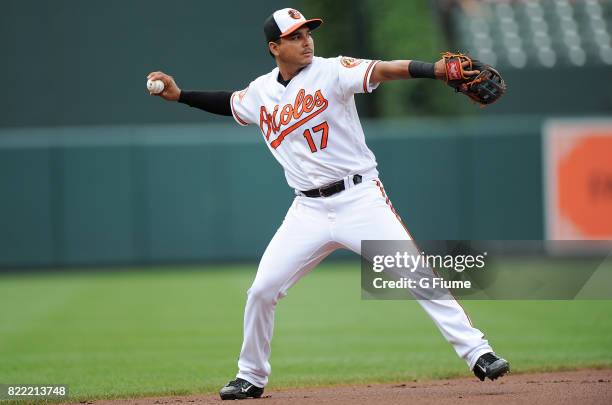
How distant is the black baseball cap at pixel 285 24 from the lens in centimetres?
545

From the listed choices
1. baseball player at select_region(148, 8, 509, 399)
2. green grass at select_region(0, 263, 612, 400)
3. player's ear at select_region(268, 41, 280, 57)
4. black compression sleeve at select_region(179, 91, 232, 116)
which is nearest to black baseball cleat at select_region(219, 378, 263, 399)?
baseball player at select_region(148, 8, 509, 399)

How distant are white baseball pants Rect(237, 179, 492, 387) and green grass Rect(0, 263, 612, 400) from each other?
0.86 metres

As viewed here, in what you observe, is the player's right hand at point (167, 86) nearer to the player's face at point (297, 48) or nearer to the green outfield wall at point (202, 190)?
the player's face at point (297, 48)

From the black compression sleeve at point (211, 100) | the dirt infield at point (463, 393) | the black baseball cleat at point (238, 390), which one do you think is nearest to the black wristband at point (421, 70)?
the black compression sleeve at point (211, 100)

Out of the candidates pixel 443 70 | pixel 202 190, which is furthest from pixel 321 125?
pixel 202 190

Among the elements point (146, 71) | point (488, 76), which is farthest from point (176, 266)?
point (488, 76)

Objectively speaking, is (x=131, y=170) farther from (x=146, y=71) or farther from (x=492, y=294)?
(x=492, y=294)

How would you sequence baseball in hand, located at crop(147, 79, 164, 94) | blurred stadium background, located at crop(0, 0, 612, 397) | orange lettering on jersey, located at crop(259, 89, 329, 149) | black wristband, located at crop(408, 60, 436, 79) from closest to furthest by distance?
black wristband, located at crop(408, 60, 436, 79) → orange lettering on jersey, located at crop(259, 89, 329, 149) → baseball in hand, located at crop(147, 79, 164, 94) → blurred stadium background, located at crop(0, 0, 612, 397)

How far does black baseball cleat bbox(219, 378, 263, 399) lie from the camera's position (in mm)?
5438

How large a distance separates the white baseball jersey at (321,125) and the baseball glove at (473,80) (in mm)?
464

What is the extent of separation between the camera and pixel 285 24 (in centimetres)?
547

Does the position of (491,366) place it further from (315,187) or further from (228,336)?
(228,336)

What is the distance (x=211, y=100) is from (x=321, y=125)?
85 centimetres

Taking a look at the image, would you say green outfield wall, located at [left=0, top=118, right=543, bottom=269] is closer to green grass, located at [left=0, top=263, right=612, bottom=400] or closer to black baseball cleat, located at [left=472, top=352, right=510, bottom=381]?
green grass, located at [left=0, top=263, right=612, bottom=400]
